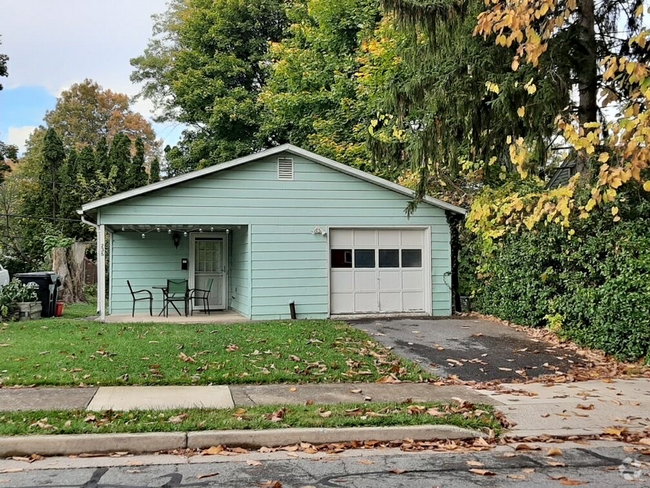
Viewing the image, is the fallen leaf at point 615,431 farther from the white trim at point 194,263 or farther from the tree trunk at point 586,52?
the white trim at point 194,263

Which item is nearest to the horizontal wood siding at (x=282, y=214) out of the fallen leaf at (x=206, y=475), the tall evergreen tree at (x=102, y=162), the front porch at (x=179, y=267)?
the front porch at (x=179, y=267)

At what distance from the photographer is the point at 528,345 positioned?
995 cm

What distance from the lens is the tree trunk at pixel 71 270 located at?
57.8 feet

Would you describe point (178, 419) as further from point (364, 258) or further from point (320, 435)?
point (364, 258)

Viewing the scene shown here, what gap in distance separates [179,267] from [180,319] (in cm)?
210

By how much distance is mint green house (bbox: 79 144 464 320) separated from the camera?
12.7 m

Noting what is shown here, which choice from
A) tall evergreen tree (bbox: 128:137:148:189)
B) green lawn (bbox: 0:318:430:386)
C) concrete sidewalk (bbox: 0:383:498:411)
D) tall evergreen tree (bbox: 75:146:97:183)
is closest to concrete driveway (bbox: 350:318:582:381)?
green lawn (bbox: 0:318:430:386)

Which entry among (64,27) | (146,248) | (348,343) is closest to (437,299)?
(348,343)

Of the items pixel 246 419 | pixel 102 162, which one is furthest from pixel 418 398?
pixel 102 162

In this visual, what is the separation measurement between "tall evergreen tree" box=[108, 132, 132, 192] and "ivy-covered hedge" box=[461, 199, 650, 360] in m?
16.5

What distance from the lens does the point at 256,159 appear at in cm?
1291

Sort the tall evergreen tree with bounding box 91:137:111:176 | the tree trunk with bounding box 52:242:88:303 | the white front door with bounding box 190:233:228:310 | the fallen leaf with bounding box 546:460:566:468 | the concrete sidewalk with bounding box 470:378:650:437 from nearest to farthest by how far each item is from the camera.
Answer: the fallen leaf with bounding box 546:460:566:468, the concrete sidewalk with bounding box 470:378:650:437, the white front door with bounding box 190:233:228:310, the tree trunk with bounding box 52:242:88:303, the tall evergreen tree with bounding box 91:137:111:176

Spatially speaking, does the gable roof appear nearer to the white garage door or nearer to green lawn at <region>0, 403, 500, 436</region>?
the white garage door

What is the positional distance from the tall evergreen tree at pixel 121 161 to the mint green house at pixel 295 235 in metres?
9.85
